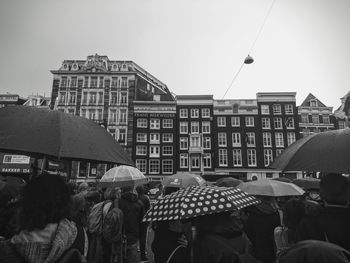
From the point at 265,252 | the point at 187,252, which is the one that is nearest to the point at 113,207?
the point at 187,252

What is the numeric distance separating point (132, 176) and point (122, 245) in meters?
1.57

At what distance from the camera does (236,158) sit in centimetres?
4353

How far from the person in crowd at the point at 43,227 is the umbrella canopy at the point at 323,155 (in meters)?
2.77

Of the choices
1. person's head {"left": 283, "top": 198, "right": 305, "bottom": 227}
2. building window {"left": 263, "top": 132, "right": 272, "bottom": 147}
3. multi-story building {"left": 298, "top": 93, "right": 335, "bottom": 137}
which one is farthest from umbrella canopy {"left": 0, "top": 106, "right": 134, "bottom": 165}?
multi-story building {"left": 298, "top": 93, "right": 335, "bottom": 137}

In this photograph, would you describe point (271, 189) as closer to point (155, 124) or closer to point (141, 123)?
point (155, 124)

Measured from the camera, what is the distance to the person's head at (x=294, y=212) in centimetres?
357

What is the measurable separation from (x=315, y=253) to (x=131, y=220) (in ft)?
15.0

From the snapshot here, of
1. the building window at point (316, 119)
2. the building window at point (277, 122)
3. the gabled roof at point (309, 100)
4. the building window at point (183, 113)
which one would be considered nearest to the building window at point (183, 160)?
the building window at point (183, 113)

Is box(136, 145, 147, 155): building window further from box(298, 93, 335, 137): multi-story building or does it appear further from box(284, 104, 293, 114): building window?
box(298, 93, 335, 137): multi-story building

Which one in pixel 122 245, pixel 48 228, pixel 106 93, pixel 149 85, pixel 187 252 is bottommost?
pixel 122 245

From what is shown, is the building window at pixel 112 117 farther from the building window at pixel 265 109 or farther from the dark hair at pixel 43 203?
Result: the dark hair at pixel 43 203

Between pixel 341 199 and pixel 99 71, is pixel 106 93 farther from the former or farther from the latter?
Answer: pixel 341 199

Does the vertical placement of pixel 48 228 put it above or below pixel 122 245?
above

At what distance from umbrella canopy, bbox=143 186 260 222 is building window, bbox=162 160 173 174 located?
40.6 meters
